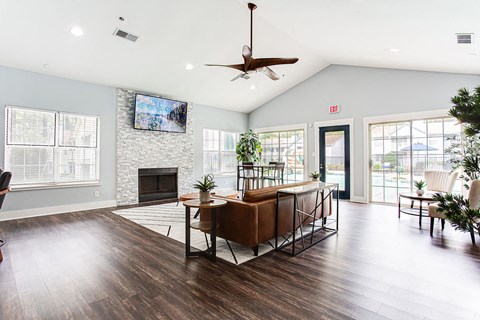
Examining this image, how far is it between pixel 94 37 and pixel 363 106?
629cm

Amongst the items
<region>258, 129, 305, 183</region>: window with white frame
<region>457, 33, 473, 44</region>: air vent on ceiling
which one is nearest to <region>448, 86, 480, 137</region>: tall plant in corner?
<region>457, 33, 473, 44</region>: air vent on ceiling

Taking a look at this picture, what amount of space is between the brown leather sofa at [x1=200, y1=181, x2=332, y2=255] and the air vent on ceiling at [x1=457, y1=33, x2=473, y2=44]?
3253mm

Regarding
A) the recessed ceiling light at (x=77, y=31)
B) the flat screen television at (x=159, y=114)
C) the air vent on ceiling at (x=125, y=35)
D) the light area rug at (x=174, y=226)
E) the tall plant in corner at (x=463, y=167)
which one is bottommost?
the light area rug at (x=174, y=226)

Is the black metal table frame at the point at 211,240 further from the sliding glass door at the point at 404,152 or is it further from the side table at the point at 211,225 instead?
→ the sliding glass door at the point at 404,152

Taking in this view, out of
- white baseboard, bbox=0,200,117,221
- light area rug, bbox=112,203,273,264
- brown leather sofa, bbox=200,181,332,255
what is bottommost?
light area rug, bbox=112,203,273,264

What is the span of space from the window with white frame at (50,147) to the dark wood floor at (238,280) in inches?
62.9

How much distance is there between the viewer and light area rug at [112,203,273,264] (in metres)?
3.21

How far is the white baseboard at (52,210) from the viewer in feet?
15.9

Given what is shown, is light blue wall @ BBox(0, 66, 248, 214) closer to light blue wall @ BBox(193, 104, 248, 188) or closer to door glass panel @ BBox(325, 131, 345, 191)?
light blue wall @ BBox(193, 104, 248, 188)

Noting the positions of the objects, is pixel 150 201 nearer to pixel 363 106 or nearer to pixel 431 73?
pixel 363 106

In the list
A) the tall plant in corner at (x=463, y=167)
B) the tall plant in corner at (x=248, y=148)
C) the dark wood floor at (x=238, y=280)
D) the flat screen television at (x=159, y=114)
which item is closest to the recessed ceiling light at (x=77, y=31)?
the flat screen television at (x=159, y=114)

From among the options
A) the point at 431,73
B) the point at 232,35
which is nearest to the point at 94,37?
the point at 232,35

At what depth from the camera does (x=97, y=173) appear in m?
5.95

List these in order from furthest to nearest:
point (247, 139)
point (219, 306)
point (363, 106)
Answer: point (247, 139)
point (363, 106)
point (219, 306)
